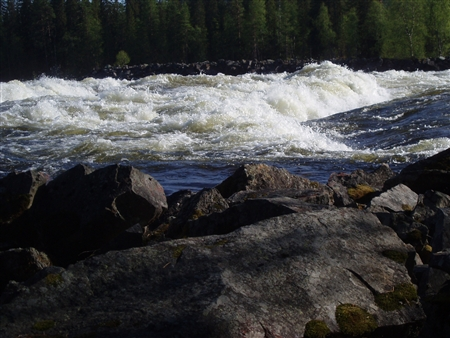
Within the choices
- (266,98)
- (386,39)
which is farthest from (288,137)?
(386,39)

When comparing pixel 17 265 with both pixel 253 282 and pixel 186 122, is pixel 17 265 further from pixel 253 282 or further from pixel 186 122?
pixel 186 122

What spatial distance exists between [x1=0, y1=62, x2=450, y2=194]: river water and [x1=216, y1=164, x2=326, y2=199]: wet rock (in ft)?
7.48

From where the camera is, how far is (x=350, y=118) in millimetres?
17547

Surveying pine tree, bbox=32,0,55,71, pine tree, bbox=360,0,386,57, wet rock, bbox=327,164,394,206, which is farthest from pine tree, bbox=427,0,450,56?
pine tree, bbox=32,0,55,71

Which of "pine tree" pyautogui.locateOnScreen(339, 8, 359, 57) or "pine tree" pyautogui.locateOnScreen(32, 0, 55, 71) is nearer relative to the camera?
"pine tree" pyautogui.locateOnScreen(339, 8, 359, 57)

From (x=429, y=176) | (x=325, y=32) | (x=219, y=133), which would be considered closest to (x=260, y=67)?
(x=325, y=32)

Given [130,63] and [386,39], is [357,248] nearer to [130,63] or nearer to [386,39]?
[386,39]

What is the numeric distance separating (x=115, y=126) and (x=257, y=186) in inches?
392

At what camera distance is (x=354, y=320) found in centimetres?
302

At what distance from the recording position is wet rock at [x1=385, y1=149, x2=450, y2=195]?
630cm

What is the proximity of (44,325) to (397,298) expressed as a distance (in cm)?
194

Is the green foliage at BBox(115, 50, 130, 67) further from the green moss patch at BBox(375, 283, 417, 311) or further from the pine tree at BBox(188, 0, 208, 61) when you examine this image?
the green moss patch at BBox(375, 283, 417, 311)

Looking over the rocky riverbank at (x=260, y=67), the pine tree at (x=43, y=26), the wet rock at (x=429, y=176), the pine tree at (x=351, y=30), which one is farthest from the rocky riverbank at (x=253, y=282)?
the pine tree at (x=43, y=26)

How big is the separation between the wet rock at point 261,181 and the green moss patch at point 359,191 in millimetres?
376
